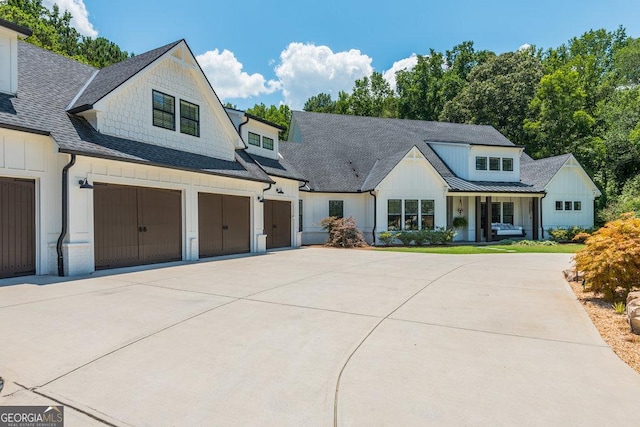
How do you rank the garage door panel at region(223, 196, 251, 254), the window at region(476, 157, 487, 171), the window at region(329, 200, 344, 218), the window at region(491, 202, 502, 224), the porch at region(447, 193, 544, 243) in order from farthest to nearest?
the window at region(491, 202, 502, 224), the window at region(476, 157, 487, 171), the porch at region(447, 193, 544, 243), the window at region(329, 200, 344, 218), the garage door panel at region(223, 196, 251, 254)

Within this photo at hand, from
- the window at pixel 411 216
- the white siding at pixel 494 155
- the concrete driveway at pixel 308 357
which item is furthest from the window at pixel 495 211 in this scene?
the concrete driveway at pixel 308 357

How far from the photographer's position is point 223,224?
14.1m

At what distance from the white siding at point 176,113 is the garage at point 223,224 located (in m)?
2.10

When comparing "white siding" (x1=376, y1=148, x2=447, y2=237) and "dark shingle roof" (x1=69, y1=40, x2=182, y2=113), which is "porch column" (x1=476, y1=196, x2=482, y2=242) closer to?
"white siding" (x1=376, y1=148, x2=447, y2=237)

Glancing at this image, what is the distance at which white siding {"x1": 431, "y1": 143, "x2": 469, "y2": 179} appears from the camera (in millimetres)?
23062

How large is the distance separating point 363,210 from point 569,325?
1624 cm

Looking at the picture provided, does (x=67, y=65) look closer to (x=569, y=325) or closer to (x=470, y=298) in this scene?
(x=470, y=298)

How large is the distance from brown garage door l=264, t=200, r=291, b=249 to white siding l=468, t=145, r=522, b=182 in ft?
42.3

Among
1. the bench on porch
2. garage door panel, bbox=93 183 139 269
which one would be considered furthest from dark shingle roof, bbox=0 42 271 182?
the bench on porch

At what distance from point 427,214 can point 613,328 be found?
1546 cm

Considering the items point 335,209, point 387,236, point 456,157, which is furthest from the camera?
point 456,157

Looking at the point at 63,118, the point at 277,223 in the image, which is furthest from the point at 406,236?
the point at 63,118

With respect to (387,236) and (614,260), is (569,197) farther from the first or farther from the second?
(614,260)

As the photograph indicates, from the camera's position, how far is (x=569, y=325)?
5.27 meters
